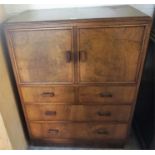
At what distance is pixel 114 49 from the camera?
1.13 meters

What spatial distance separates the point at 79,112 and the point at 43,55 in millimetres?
585

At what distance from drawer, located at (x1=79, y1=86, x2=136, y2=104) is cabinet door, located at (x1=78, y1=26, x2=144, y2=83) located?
0.24 feet

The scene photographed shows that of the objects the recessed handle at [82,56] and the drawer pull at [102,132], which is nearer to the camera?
the recessed handle at [82,56]

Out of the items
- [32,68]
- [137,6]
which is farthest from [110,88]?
[137,6]

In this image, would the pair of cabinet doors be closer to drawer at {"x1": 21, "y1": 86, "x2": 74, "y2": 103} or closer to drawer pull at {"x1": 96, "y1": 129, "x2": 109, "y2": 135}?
drawer at {"x1": 21, "y1": 86, "x2": 74, "y2": 103}

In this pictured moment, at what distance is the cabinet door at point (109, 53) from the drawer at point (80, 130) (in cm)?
48

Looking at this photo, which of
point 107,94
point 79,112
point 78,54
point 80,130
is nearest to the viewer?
point 78,54

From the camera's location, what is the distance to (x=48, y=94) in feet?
4.33

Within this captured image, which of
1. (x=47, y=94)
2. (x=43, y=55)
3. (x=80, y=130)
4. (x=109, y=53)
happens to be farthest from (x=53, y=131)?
(x=109, y=53)

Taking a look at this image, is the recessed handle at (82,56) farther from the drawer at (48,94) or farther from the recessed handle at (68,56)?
the drawer at (48,94)

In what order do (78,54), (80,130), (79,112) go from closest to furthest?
(78,54) < (79,112) < (80,130)

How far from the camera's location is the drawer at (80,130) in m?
1.47

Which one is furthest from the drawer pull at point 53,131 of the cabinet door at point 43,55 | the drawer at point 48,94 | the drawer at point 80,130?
the cabinet door at point 43,55

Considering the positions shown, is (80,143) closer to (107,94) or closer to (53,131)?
(53,131)
